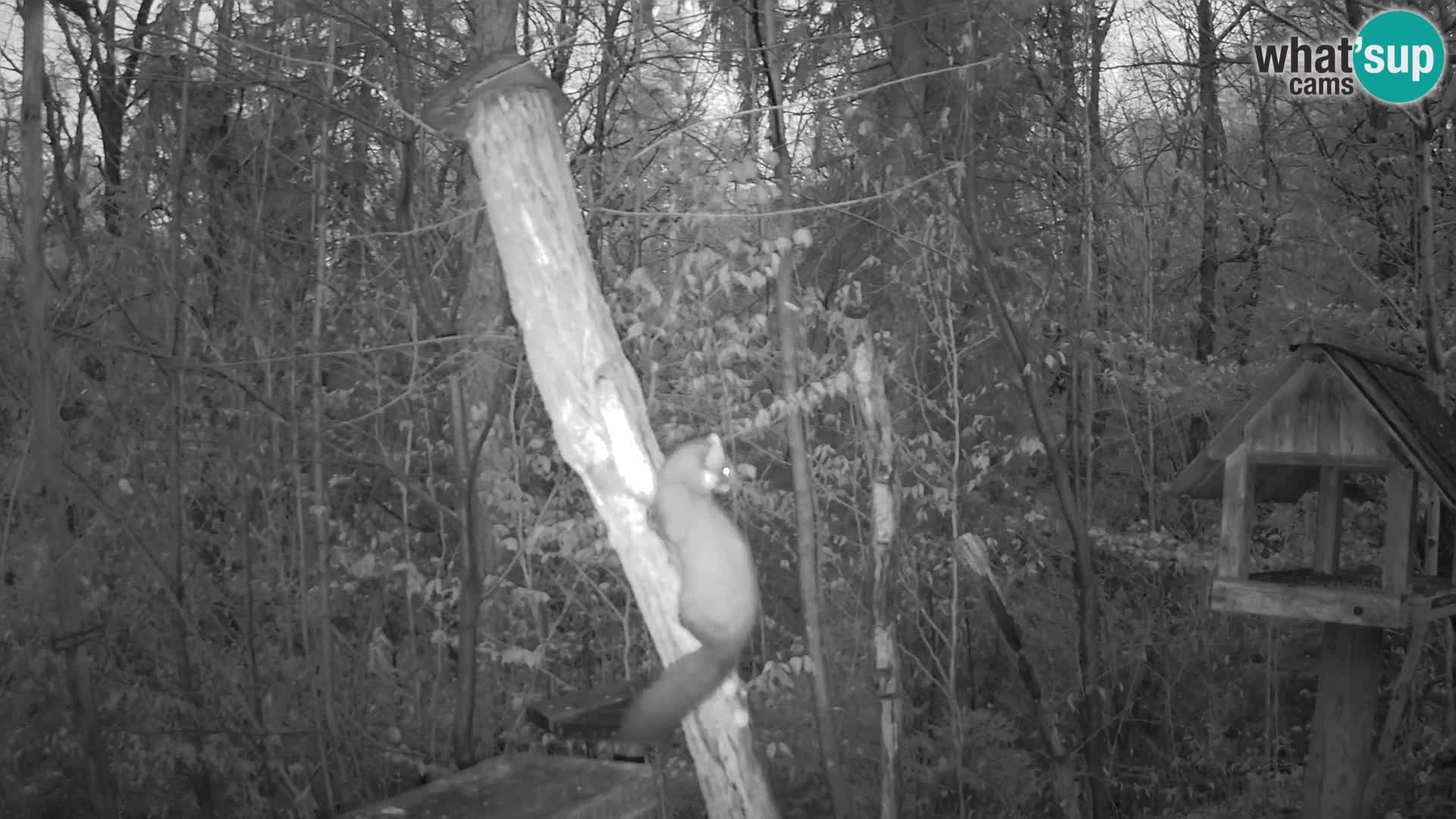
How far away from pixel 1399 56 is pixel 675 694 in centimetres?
565

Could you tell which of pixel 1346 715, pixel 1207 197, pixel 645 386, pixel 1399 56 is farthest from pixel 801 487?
pixel 1207 197

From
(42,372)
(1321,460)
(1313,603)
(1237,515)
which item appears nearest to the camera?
(1313,603)

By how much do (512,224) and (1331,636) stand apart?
136 inches

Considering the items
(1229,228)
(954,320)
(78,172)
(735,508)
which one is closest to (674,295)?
(735,508)

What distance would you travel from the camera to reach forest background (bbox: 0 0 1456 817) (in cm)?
615

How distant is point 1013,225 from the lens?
8.48 meters

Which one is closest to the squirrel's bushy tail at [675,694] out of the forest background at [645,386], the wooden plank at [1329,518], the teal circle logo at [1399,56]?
the forest background at [645,386]

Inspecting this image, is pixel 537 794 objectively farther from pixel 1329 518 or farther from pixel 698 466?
pixel 1329 518

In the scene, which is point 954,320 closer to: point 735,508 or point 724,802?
point 735,508

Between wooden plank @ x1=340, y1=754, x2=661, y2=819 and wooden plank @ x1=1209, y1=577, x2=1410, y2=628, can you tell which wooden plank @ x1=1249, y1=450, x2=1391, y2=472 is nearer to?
wooden plank @ x1=1209, y1=577, x2=1410, y2=628

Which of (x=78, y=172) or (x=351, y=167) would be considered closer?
(x=351, y=167)

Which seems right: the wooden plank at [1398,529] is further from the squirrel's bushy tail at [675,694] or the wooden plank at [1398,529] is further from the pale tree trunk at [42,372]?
the pale tree trunk at [42,372]

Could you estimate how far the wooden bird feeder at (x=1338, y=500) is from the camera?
394 cm

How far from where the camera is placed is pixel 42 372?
5.62m
